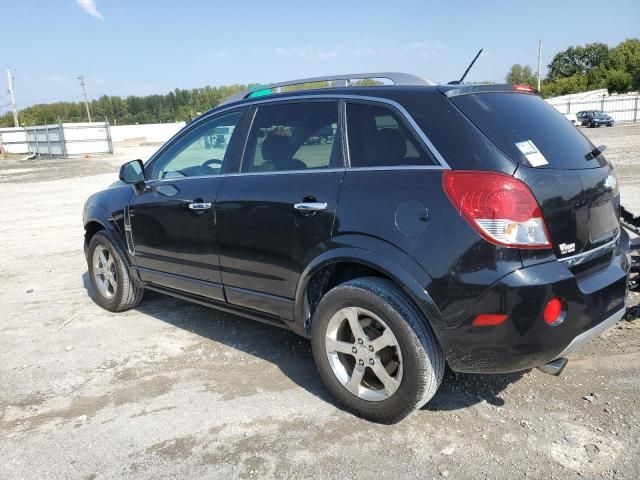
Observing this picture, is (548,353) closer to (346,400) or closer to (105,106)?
(346,400)

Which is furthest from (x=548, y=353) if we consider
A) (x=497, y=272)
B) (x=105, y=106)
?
(x=105, y=106)

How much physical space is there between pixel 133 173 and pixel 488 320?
3.23m

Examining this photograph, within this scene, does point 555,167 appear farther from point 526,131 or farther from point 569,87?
point 569,87

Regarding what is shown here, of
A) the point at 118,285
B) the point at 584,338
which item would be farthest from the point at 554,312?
the point at 118,285

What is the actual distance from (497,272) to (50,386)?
312 cm

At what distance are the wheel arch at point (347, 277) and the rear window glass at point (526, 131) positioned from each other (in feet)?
2.64

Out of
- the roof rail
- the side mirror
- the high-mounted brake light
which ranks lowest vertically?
the side mirror

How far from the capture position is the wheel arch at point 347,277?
9.05 ft

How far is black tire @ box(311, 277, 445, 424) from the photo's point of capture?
2.83 meters

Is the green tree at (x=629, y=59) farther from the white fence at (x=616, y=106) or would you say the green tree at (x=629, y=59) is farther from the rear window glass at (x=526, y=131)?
the rear window glass at (x=526, y=131)

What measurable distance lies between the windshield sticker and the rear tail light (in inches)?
7.6

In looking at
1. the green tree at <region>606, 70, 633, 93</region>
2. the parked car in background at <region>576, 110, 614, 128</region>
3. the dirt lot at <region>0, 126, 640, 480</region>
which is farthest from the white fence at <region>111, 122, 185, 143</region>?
the green tree at <region>606, 70, 633, 93</region>

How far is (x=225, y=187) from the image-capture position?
3.81 metres

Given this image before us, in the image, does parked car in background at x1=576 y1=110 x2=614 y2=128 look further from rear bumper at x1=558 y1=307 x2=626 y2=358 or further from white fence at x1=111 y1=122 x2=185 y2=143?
rear bumper at x1=558 y1=307 x2=626 y2=358
